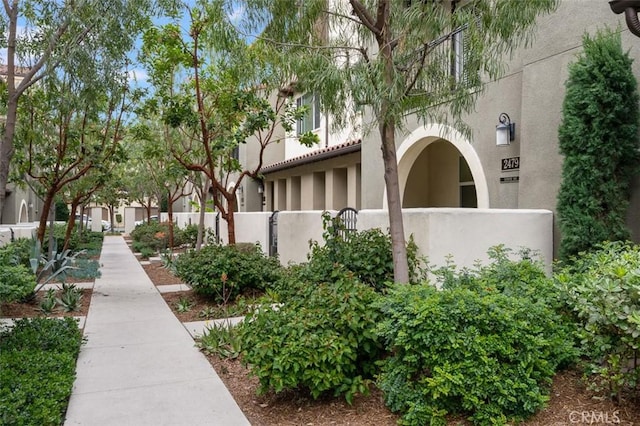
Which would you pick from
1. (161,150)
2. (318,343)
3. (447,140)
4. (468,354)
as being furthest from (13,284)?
(447,140)

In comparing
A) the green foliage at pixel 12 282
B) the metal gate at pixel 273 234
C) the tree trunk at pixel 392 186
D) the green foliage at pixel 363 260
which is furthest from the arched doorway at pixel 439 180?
the green foliage at pixel 12 282

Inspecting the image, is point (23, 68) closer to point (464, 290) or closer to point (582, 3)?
point (464, 290)

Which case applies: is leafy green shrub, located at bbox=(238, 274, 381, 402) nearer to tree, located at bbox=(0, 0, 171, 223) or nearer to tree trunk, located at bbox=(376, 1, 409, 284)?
tree trunk, located at bbox=(376, 1, 409, 284)

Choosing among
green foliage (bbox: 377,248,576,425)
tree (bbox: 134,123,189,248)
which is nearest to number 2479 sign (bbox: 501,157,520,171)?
green foliage (bbox: 377,248,576,425)

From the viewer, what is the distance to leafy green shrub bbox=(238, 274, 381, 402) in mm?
4207

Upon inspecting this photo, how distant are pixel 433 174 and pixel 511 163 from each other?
4.74 meters

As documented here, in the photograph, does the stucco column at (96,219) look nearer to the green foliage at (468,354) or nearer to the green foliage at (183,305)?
the green foliage at (183,305)

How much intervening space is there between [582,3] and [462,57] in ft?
8.67

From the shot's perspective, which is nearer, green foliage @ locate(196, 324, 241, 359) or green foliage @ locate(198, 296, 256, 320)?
green foliage @ locate(196, 324, 241, 359)

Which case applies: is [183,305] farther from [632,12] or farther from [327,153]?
[327,153]

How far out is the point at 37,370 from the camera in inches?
185

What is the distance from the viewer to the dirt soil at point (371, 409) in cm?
394

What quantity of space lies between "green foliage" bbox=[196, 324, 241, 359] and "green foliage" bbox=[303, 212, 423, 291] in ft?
3.91

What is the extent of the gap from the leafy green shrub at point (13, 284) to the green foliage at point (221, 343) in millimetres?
2032
